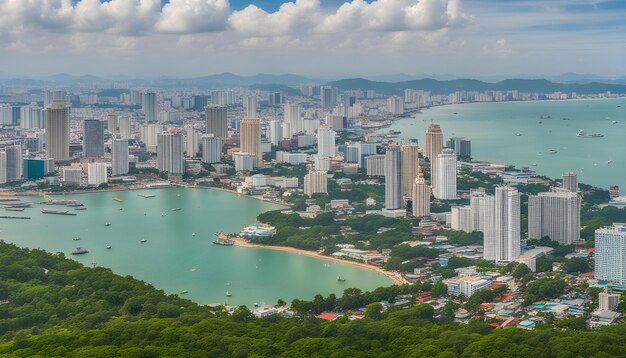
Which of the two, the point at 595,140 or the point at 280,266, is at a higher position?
the point at 595,140

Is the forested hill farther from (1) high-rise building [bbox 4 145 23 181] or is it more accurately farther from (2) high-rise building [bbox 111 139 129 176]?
(2) high-rise building [bbox 111 139 129 176]

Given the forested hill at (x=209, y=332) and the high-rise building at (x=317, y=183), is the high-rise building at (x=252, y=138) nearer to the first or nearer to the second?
the high-rise building at (x=317, y=183)

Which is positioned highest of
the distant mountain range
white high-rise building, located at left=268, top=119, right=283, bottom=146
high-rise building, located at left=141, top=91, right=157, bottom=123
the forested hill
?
the distant mountain range

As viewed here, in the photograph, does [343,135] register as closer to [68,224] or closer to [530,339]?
[68,224]

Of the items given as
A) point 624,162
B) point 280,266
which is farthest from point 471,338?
point 624,162

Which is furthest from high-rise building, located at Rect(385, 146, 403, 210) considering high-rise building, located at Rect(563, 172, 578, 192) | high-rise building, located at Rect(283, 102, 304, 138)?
high-rise building, located at Rect(283, 102, 304, 138)

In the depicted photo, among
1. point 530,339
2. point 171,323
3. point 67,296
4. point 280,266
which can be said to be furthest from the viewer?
point 280,266

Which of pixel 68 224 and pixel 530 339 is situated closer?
pixel 530 339
